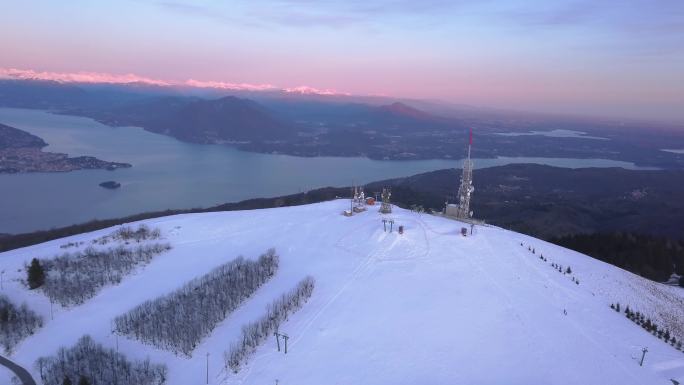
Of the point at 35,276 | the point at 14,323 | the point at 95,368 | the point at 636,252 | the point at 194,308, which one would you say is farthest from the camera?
the point at 636,252

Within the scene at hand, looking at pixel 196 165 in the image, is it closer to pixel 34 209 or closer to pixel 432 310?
pixel 34 209

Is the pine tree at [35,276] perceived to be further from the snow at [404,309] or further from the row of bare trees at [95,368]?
the row of bare trees at [95,368]

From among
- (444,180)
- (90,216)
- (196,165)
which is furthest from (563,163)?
(90,216)

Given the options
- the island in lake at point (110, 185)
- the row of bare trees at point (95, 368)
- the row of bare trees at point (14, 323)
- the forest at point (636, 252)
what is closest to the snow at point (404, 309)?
the row of bare trees at point (14, 323)

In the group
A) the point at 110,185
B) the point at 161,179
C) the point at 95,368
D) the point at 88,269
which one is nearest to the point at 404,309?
the point at 95,368

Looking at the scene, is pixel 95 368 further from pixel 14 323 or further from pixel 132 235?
pixel 132 235

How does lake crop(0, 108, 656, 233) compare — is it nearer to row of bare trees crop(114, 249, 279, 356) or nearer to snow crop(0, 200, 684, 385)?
snow crop(0, 200, 684, 385)
